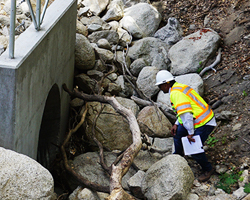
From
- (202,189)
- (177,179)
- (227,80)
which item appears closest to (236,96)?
(227,80)

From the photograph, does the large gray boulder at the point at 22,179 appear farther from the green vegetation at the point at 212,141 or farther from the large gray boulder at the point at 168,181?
the green vegetation at the point at 212,141

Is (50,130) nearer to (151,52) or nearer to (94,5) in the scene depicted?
(151,52)

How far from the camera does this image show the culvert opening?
20.7 ft

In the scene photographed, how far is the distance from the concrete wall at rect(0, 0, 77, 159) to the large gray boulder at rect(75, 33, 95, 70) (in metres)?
1.01

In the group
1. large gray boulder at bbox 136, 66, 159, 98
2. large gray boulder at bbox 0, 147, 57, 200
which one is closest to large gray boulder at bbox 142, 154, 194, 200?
large gray boulder at bbox 0, 147, 57, 200

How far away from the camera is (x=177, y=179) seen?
4508 mm

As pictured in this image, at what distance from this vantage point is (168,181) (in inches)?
178

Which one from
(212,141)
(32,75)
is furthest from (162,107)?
(32,75)

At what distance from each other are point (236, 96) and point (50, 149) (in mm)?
4501

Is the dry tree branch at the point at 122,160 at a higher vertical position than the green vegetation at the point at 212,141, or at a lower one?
higher

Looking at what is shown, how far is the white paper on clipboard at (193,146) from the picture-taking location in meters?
5.27

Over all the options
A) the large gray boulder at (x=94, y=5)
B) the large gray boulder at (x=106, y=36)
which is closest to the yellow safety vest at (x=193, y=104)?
the large gray boulder at (x=106, y=36)

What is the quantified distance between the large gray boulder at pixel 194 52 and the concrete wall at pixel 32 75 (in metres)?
3.56

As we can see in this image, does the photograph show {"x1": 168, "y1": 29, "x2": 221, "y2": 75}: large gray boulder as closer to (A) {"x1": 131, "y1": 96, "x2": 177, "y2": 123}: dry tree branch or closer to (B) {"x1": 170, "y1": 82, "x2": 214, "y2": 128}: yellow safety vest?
(A) {"x1": 131, "y1": 96, "x2": 177, "y2": 123}: dry tree branch
